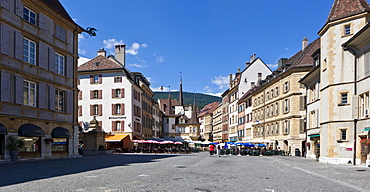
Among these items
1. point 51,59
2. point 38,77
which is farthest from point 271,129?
point 38,77

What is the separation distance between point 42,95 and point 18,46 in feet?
13.8

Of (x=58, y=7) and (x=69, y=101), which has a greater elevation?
(x=58, y=7)

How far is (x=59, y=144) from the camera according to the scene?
30281 mm

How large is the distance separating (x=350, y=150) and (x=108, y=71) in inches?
1516

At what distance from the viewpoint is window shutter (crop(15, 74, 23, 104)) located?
24672 millimetres

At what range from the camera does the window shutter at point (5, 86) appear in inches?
919

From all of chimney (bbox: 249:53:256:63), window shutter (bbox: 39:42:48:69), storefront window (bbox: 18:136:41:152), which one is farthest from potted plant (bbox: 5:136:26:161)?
chimney (bbox: 249:53:256:63)

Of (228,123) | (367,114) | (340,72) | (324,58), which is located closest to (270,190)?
(367,114)

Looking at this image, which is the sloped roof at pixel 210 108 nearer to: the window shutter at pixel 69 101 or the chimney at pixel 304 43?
the chimney at pixel 304 43

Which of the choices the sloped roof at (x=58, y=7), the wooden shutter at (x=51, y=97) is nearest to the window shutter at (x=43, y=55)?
the wooden shutter at (x=51, y=97)

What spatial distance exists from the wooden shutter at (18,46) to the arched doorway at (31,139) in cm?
455

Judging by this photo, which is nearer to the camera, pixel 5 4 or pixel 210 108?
pixel 5 4

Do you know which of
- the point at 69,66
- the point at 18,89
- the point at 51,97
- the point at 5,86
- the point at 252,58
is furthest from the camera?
the point at 252,58

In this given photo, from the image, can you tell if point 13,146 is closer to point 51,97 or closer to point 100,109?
point 51,97
